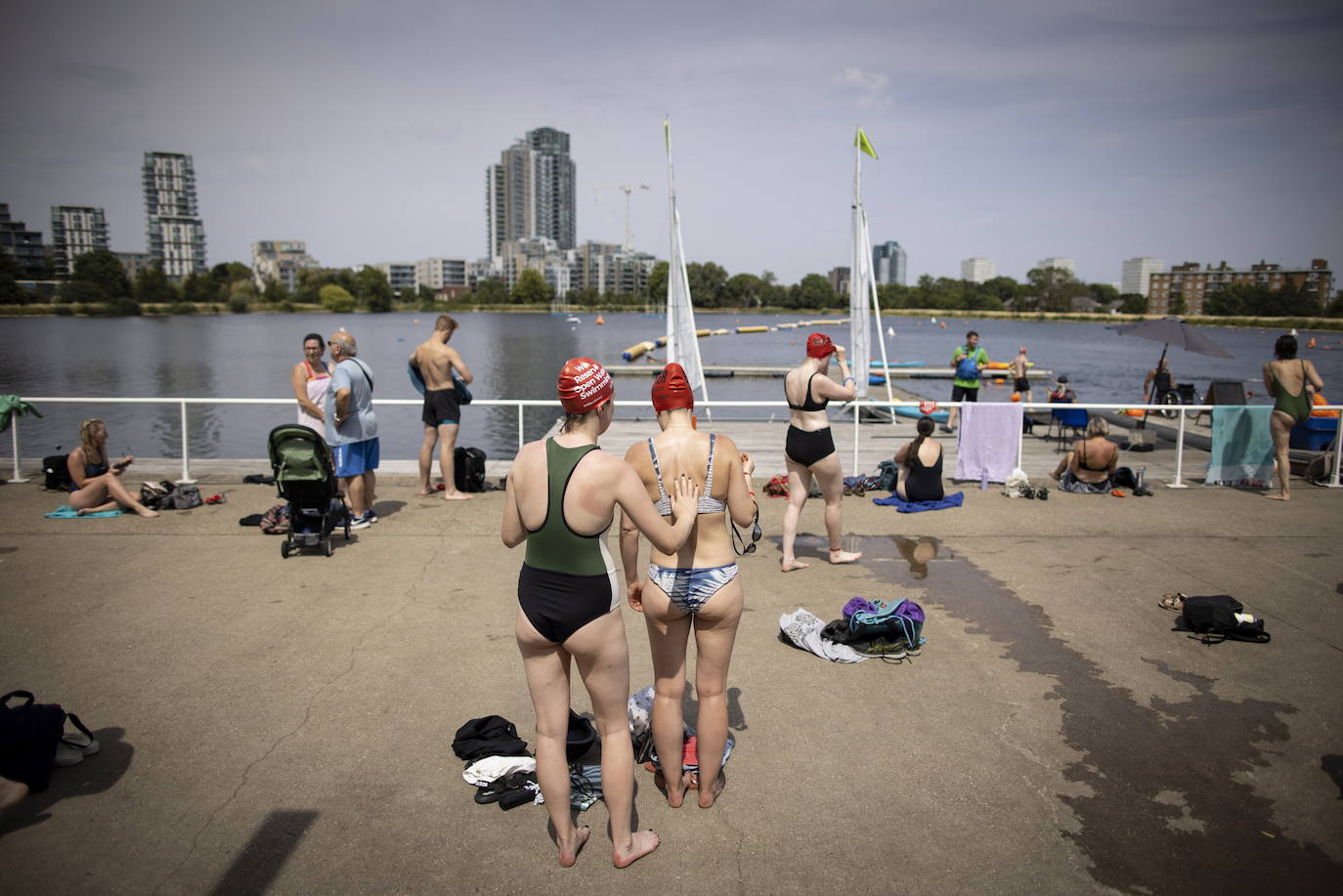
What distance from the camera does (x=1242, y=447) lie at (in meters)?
10.4

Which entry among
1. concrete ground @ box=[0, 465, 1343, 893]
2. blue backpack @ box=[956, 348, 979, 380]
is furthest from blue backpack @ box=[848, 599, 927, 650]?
blue backpack @ box=[956, 348, 979, 380]

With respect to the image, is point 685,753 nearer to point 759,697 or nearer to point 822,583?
point 759,697

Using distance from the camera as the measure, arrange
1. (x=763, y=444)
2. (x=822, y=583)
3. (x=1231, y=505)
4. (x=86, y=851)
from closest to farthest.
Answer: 1. (x=86, y=851)
2. (x=822, y=583)
3. (x=1231, y=505)
4. (x=763, y=444)

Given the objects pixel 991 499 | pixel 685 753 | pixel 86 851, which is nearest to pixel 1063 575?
pixel 991 499

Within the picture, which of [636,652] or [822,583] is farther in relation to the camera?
[822,583]

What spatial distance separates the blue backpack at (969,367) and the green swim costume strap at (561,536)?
45.6ft

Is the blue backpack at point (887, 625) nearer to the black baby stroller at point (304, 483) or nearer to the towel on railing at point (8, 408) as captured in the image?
the black baby stroller at point (304, 483)

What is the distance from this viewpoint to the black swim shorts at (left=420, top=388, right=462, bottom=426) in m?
9.22

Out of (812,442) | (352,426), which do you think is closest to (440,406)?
(352,426)

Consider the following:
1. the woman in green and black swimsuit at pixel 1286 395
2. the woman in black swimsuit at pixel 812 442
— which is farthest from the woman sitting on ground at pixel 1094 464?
the woman in black swimsuit at pixel 812 442

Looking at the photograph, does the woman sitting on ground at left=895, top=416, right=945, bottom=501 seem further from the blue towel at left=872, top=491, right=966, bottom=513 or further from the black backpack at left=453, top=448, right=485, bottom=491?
the black backpack at left=453, top=448, right=485, bottom=491

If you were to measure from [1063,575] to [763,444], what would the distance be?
671cm

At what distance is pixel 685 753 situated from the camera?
3.93 metres

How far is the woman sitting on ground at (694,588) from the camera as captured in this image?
345cm
